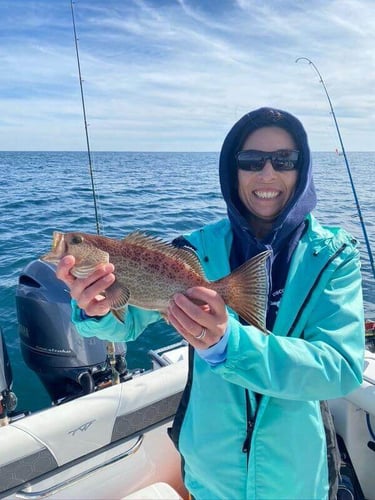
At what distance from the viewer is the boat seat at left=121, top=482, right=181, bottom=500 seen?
10.9ft

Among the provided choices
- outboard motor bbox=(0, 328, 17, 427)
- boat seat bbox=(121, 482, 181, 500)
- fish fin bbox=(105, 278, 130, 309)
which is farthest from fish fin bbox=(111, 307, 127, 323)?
boat seat bbox=(121, 482, 181, 500)

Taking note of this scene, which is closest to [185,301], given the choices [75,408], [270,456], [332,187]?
[270,456]

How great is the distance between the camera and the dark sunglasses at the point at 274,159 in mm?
2350

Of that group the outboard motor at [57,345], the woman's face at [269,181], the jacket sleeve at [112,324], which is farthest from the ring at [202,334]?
the outboard motor at [57,345]

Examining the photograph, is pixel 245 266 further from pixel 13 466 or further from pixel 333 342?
pixel 13 466

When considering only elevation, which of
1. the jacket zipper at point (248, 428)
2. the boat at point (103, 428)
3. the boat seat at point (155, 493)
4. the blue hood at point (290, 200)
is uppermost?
the blue hood at point (290, 200)

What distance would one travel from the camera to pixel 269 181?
234 centimetres

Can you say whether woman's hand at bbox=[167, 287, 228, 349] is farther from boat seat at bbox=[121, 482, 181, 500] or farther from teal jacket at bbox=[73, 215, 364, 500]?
boat seat at bbox=[121, 482, 181, 500]

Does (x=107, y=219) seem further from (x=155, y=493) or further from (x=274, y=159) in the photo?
(x=274, y=159)

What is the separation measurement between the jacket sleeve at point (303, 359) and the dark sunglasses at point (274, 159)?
0.83 m

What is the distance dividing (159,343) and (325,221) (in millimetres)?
9179

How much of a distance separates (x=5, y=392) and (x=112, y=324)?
188 centimetres

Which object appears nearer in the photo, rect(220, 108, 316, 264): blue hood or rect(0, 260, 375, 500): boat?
rect(220, 108, 316, 264): blue hood

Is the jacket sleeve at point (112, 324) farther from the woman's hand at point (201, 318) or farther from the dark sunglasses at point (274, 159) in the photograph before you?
the dark sunglasses at point (274, 159)
